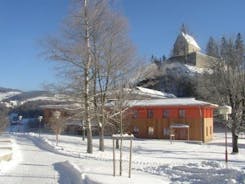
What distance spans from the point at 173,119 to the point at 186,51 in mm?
53428

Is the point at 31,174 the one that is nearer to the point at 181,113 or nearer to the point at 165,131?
the point at 181,113

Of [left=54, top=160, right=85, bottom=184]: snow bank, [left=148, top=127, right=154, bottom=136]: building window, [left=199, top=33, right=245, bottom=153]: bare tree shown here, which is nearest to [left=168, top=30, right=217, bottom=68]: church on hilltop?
[left=148, top=127, right=154, bottom=136]: building window

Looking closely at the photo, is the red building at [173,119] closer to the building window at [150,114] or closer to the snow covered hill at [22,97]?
the building window at [150,114]

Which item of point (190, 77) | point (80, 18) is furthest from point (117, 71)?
point (190, 77)

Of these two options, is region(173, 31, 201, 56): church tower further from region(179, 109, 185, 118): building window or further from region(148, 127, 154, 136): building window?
region(179, 109, 185, 118): building window

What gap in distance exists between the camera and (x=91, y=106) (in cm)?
2925

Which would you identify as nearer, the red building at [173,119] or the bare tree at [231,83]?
the bare tree at [231,83]

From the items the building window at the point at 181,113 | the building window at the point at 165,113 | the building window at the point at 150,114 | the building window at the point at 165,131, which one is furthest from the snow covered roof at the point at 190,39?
the building window at the point at 165,131

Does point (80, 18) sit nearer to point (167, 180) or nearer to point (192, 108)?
point (167, 180)

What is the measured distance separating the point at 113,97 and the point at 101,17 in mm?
6858

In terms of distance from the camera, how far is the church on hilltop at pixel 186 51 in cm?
10112

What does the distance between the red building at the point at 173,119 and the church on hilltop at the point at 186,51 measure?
4309 centimetres

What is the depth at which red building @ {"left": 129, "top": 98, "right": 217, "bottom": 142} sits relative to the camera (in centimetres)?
5359

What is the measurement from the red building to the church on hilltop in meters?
43.1
